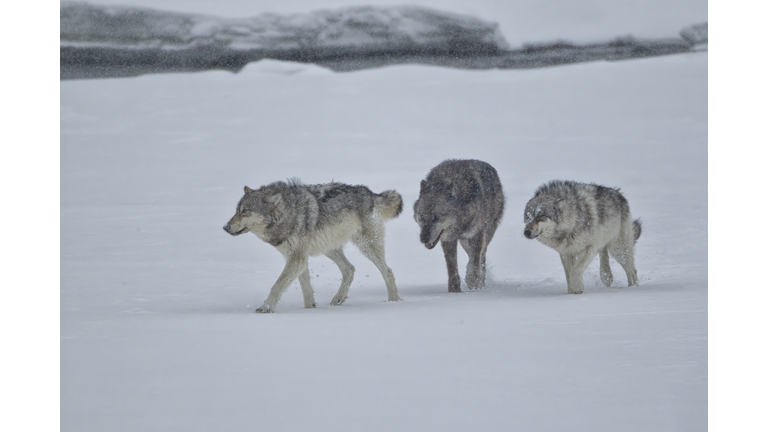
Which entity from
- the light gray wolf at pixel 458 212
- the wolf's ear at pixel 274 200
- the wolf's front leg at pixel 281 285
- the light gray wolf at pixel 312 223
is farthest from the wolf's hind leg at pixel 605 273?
the wolf's ear at pixel 274 200

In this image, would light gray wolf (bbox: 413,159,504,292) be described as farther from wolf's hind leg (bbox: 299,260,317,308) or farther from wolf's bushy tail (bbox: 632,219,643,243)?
wolf's bushy tail (bbox: 632,219,643,243)

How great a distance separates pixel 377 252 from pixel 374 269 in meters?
1.20

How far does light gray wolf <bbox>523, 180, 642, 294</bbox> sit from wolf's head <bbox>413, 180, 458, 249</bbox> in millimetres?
699

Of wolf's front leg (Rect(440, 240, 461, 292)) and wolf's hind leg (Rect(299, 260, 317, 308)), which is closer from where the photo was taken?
wolf's hind leg (Rect(299, 260, 317, 308))

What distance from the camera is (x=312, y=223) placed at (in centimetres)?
456

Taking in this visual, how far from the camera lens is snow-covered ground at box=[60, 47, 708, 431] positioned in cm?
367

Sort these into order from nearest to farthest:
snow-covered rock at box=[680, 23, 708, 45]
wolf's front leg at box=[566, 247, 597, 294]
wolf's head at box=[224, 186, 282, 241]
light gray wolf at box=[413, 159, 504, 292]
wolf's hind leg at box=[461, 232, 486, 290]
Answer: wolf's head at box=[224, 186, 282, 241] < wolf's front leg at box=[566, 247, 597, 294] < light gray wolf at box=[413, 159, 504, 292] < wolf's hind leg at box=[461, 232, 486, 290] < snow-covered rock at box=[680, 23, 708, 45]

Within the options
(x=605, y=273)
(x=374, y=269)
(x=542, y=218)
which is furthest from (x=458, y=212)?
(x=605, y=273)

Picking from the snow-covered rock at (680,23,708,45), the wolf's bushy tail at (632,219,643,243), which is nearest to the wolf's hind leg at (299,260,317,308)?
the wolf's bushy tail at (632,219,643,243)

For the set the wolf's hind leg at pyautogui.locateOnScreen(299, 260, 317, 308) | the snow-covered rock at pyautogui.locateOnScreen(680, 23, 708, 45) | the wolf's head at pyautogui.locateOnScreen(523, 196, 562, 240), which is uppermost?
the snow-covered rock at pyautogui.locateOnScreen(680, 23, 708, 45)

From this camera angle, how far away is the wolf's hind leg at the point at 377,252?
15.8 ft

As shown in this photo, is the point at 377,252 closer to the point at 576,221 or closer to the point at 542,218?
the point at 542,218

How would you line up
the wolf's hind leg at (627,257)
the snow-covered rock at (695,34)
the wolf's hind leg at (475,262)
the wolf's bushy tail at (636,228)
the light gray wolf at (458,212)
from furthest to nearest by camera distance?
the snow-covered rock at (695,34)
the wolf's hind leg at (475,262)
the wolf's bushy tail at (636,228)
the light gray wolf at (458,212)
the wolf's hind leg at (627,257)

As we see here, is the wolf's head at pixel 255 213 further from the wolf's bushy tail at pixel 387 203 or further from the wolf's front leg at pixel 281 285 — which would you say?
the wolf's bushy tail at pixel 387 203
